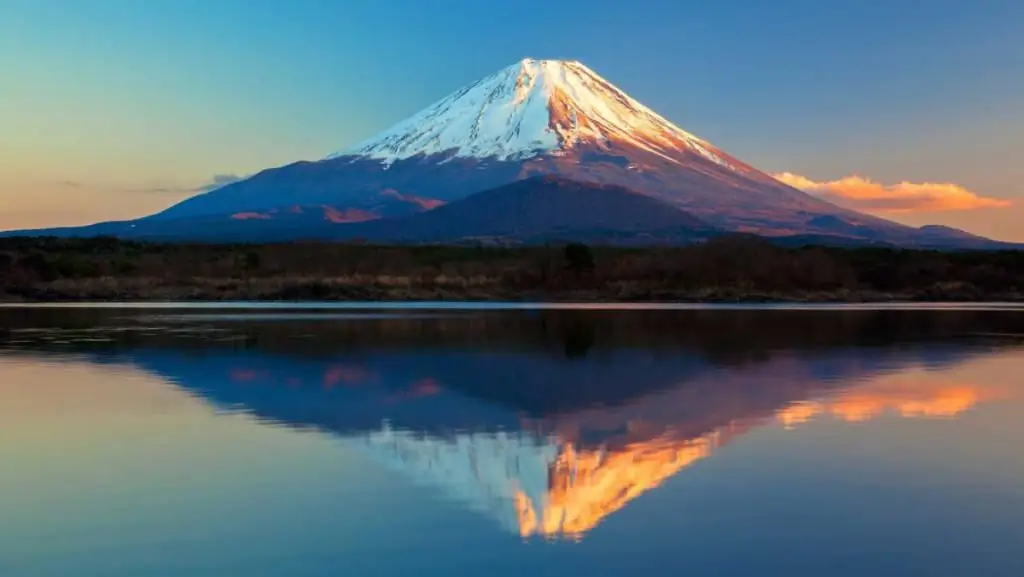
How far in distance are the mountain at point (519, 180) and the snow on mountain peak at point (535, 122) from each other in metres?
0.20

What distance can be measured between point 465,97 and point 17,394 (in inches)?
6631

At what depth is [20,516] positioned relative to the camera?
7.21 metres

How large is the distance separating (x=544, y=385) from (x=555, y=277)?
33612mm

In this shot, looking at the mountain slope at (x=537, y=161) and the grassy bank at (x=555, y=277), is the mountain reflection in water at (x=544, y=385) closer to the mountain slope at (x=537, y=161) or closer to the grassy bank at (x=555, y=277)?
the grassy bank at (x=555, y=277)

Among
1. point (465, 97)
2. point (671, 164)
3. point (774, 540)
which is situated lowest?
point (774, 540)

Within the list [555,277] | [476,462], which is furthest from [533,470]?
[555,277]

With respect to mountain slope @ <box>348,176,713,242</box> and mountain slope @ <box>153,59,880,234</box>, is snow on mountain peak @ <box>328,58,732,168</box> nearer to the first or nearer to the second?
mountain slope @ <box>153,59,880,234</box>

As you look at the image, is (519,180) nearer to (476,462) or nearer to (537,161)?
(537,161)

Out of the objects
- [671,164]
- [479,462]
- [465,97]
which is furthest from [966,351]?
[465,97]

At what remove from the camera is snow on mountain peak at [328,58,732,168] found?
512 ft

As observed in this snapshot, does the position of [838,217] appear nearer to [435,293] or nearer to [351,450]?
[435,293]

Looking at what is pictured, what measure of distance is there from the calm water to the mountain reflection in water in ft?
0.18

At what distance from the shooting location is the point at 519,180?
142750mm

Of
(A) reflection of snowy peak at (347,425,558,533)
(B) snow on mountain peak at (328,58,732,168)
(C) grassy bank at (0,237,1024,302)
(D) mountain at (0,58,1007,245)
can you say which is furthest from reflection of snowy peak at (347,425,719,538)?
(B) snow on mountain peak at (328,58,732,168)
